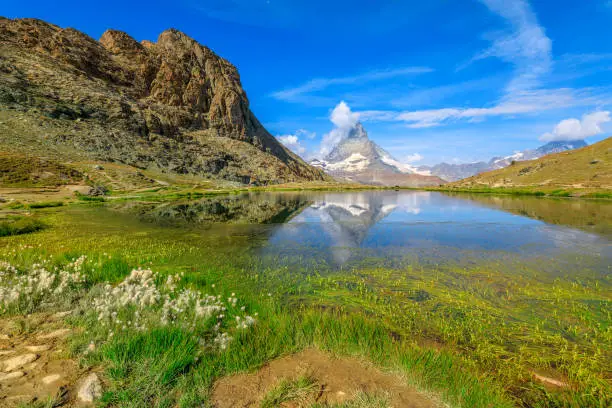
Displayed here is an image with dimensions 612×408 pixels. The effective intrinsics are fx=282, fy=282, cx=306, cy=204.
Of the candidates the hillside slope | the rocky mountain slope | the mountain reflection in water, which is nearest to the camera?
the mountain reflection in water

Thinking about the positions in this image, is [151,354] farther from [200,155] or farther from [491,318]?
[200,155]

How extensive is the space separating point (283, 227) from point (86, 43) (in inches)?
9851

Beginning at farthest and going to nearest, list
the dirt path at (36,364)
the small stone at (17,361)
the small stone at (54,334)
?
the small stone at (54,334) < the small stone at (17,361) < the dirt path at (36,364)

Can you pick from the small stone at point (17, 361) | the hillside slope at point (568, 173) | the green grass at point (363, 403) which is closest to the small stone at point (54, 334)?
the small stone at point (17, 361)

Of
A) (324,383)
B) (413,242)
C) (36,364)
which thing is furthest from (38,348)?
(413,242)

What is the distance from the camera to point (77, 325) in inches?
289

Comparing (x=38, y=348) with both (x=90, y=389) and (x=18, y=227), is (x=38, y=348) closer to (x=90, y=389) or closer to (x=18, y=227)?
(x=90, y=389)

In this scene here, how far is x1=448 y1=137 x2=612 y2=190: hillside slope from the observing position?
300 ft

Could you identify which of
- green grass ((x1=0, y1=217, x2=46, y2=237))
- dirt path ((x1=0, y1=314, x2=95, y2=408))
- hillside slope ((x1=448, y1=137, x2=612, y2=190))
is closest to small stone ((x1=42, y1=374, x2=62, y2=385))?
dirt path ((x1=0, y1=314, x2=95, y2=408))

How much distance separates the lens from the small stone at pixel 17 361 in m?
5.39

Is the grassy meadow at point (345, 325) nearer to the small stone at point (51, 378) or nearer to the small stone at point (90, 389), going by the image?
the small stone at point (90, 389)

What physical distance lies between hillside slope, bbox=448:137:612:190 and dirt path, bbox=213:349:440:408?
111 meters

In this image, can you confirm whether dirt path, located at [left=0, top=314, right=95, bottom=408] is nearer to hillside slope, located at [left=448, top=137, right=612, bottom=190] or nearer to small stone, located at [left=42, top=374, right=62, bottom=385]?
small stone, located at [left=42, top=374, right=62, bottom=385]

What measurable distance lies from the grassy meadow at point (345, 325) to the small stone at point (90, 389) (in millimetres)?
191
